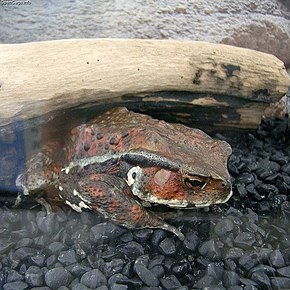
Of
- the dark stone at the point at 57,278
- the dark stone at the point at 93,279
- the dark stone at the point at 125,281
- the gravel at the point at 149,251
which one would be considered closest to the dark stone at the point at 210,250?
the gravel at the point at 149,251

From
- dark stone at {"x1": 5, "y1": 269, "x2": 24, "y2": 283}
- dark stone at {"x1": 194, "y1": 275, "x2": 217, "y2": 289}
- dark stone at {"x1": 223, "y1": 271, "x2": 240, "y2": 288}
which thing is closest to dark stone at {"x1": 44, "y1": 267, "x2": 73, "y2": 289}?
dark stone at {"x1": 5, "y1": 269, "x2": 24, "y2": 283}

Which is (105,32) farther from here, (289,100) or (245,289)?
(245,289)

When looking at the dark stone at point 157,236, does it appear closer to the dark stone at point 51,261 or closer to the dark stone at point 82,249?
the dark stone at point 82,249

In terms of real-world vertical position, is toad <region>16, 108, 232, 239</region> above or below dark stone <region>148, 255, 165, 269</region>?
above

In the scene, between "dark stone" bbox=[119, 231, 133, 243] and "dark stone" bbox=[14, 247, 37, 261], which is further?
"dark stone" bbox=[119, 231, 133, 243]

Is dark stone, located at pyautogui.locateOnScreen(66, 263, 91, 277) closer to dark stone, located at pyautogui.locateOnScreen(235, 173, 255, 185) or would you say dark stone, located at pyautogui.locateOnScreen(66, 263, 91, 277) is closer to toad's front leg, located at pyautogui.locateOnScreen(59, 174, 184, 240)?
toad's front leg, located at pyautogui.locateOnScreen(59, 174, 184, 240)

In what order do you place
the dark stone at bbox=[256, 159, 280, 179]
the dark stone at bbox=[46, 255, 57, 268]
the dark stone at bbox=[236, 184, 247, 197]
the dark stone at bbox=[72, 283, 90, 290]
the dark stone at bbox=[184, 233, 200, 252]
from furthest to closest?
1. the dark stone at bbox=[256, 159, 280, 179]
2. the dark stone at bbox=[236, 184, 247, 197]
3. the dark stone at bbox=[184, 233, 200, 252]
4. the dark stone at bbox=[46, 255, 57, 268]
5. the dark stone at bbox=[72, 283, 90, 290]

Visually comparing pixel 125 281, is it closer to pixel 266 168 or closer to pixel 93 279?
pixel 93 279
